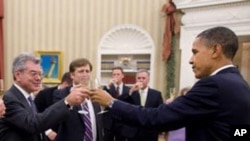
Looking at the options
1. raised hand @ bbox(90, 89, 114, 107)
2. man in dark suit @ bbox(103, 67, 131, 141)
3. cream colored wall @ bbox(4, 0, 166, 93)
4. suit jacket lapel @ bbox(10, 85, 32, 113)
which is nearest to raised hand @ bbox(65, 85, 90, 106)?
raised hand @ bbox(90, 89, 114, 107)

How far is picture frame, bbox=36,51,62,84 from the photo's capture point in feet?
22.2

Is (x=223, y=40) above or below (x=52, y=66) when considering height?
above

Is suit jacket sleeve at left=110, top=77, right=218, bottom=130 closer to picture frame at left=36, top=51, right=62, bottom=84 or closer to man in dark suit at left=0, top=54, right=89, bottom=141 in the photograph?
man in dark suit at left=0, top=54, right=89, bottom=141

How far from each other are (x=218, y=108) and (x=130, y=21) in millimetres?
5073

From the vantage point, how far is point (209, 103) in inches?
66.5

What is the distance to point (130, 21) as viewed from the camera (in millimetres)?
6629

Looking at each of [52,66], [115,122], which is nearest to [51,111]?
[115,122]

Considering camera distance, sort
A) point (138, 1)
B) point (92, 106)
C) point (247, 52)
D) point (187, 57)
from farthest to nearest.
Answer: point (138, 1) < point (187, 57) < point (247, 52) < point (92, 106)

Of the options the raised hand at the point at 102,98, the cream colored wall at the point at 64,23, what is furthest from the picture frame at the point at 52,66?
the raised hand at the point at 102,98

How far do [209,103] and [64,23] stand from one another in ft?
17.9

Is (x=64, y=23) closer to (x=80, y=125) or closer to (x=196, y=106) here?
(x=80, y=125)

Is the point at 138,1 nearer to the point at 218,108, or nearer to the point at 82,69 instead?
the point at 82,69

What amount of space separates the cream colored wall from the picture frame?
98mm

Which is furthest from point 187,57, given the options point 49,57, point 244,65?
point 49,57
